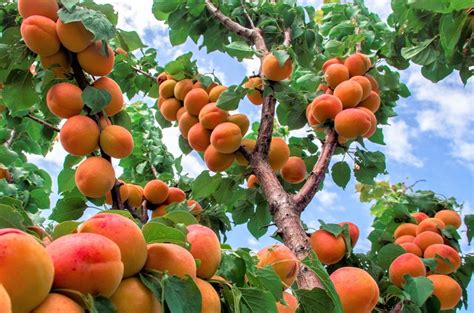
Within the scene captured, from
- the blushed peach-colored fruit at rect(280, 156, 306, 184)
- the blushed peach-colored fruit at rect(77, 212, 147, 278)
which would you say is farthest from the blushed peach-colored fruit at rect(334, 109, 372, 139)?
the blushed peach-colored fruit at rect(77, 212, 147, 278)

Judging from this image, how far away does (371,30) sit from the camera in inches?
94.4

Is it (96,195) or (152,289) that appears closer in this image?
(152,289)

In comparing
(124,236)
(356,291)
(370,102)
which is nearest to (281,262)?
(356,291)

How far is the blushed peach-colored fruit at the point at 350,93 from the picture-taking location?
5.98 feet

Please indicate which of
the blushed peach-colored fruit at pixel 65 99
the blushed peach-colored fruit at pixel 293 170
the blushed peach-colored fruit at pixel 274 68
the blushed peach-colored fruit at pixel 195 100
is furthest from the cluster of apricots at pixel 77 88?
the blushed peach-colored fruit at pixel 293 170

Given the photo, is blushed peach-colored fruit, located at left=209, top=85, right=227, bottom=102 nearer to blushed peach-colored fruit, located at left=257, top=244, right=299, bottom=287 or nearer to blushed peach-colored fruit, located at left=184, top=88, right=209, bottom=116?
blushed peach-colored fruit, located at left=184, top=88, right=209, bottom=116

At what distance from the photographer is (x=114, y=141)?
1415 mm

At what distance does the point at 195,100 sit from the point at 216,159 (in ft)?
0.87

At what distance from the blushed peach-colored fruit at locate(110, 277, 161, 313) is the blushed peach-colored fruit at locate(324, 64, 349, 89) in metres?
1.47

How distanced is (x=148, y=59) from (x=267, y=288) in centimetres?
163

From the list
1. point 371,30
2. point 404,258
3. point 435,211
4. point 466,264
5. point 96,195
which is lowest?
point 96,195

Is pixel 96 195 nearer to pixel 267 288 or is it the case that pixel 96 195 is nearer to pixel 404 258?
pixel 267 288

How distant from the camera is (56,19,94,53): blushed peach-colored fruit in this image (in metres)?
1.39

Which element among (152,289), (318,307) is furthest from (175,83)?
(152,289)
